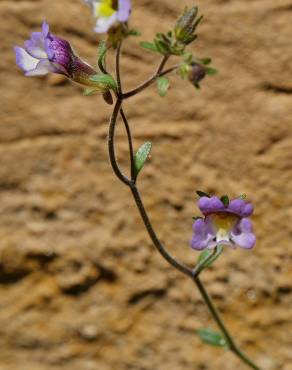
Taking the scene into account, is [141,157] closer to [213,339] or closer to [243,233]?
[243,233]

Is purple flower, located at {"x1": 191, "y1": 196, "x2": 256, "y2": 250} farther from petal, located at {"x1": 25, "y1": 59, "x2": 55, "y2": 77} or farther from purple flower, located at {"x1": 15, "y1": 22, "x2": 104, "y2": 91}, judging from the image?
petal, located at {"x1": 25, "y1": 59, "x2": 55, "y2": 77}

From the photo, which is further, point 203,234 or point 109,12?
point 203,234

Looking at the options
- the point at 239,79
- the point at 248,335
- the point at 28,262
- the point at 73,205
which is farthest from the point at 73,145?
the point at 248,335

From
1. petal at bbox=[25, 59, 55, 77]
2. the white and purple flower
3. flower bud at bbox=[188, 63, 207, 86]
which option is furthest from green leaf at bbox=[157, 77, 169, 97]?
petal at bbox=[25, 59, 55, 77]

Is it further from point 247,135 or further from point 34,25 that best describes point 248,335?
point 34,25

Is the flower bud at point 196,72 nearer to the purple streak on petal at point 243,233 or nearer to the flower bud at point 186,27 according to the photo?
the flower bud at point 186,27

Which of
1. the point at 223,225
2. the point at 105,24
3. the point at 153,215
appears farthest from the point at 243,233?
the point at 153,215
